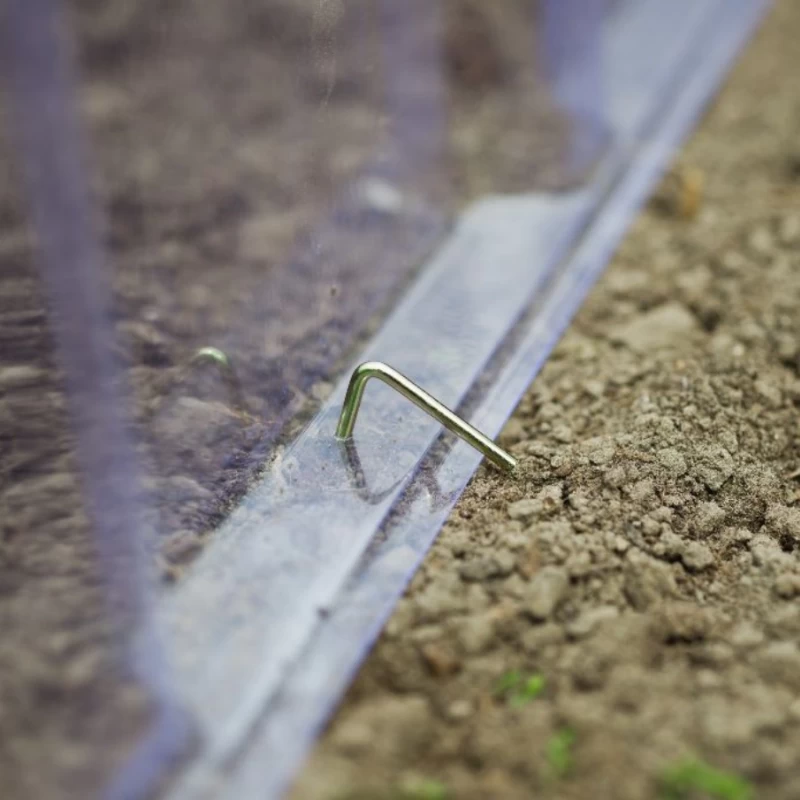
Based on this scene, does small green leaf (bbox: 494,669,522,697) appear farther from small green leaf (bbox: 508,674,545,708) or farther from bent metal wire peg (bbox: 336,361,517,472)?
bent metal wire peg (bbox: 336,361,517,472)

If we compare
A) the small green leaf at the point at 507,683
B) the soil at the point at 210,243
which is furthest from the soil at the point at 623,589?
the soil at the point at 210,243

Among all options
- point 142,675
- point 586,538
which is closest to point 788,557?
point 586,538

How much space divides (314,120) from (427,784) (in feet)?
3.97

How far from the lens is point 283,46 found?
7.15ft

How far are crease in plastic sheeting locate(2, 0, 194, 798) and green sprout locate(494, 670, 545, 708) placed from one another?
40 centimetres

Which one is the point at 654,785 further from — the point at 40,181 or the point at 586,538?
the point at 40,181

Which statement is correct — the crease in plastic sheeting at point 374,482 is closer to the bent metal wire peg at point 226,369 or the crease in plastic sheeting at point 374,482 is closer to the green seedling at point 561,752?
the bent metal wire peg at point 226,369

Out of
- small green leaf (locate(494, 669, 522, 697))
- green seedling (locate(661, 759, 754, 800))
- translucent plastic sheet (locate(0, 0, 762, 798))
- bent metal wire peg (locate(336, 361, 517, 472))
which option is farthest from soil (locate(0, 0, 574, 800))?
green seedling (locate(661, 759, 754, 800))

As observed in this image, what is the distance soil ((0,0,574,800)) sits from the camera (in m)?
1.18

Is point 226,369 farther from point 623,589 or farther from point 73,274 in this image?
point 623,589

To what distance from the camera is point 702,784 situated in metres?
1.04

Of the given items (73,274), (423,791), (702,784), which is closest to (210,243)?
(73,274)

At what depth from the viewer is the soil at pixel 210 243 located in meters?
1.18

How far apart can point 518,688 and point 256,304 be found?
2.90ft
